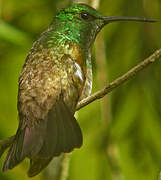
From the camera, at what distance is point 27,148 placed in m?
2.26

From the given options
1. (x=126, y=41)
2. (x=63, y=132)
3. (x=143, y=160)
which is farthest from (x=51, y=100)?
(x=126, y=41)

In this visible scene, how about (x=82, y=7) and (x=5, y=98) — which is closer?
(x=82, y=7)

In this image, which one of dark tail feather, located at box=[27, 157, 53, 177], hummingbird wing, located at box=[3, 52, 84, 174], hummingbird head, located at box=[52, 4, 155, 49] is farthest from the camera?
hummingbird head, located at box=[52, 4, 155, 49]

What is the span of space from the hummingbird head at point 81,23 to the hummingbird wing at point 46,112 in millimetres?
330

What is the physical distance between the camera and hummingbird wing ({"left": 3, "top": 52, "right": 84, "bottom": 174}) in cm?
223

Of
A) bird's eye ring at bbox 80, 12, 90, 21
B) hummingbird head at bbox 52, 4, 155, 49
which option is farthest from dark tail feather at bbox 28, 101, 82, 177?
bird's eye ring at bbox 80, 12, 90, 21

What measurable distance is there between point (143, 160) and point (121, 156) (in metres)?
0.99

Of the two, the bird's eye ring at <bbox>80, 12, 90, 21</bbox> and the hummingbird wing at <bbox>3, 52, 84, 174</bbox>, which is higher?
the bird's eye ring at <bbox>80, 12, 90, 21</bbox>

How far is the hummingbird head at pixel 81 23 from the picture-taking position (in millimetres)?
2867

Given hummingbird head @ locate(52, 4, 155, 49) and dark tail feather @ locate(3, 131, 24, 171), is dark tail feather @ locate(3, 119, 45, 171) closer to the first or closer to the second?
dark tail feather @ locate(3, 131, 24, 171)

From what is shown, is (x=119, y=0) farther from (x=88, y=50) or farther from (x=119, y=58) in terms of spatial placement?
(x=88, y=50)

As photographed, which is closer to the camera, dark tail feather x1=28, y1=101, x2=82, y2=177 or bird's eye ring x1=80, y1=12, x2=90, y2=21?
dark tail feather x1=28, y1=101, x2=82, y2=177

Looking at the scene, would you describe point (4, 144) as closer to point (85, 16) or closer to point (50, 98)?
point (50, 98)

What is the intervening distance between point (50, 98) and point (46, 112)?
0.25ft
